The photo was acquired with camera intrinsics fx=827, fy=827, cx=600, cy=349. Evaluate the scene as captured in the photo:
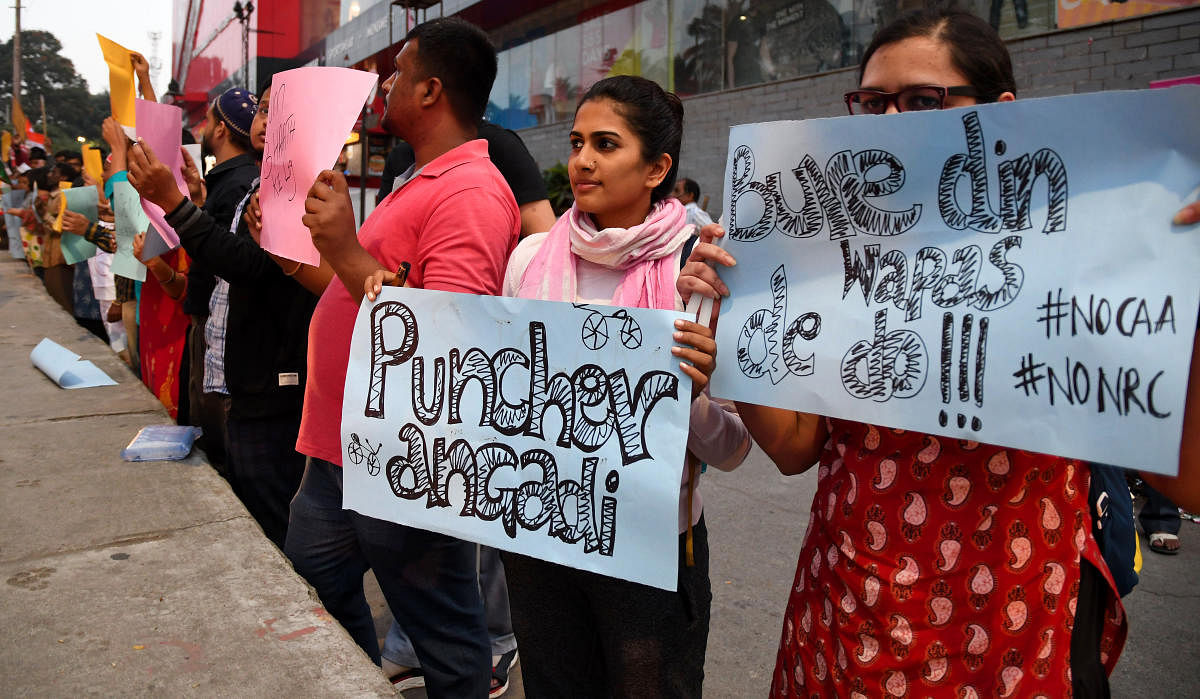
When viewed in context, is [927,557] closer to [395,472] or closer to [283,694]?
[395,472]

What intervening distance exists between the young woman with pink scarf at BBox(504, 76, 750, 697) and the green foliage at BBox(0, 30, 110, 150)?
82173 mm

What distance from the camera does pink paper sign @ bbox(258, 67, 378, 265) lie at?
2045 millimetres

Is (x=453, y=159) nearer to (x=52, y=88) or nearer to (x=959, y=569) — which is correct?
(x=959, y=569)

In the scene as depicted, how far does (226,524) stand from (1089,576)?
256 cm

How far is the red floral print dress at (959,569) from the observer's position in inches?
52.6

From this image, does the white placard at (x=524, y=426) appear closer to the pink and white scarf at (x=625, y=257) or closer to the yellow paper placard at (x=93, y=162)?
the pink and white scarf at (x=625, y=257)

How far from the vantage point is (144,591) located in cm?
236

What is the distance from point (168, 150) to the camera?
307cm

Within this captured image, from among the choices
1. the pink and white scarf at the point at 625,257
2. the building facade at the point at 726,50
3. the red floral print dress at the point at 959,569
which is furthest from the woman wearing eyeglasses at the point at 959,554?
the building facade at the point at 726,50

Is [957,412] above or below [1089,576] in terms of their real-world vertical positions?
above

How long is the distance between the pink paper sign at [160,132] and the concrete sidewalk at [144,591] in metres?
1.02

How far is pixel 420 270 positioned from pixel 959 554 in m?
1.34

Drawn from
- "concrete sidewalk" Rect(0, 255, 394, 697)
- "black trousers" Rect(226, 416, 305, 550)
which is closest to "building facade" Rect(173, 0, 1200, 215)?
"black trousers" Rect(226, 416, 305, 550)

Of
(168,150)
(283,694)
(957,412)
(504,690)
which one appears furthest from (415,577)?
(168,150)
